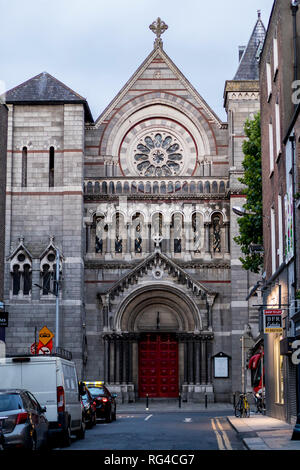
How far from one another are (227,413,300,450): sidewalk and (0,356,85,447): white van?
13.3ft

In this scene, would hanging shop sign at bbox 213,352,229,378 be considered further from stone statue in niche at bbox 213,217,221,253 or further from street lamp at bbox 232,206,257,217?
street lamp at bbox 232,206,257,217

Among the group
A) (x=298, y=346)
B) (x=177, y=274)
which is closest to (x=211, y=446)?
(x=298, y=346)

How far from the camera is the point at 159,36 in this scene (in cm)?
5228

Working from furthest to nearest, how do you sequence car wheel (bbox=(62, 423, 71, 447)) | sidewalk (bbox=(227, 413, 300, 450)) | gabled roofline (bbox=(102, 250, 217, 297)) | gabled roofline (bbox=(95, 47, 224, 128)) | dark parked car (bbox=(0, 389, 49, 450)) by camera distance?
gabled roofline (bbox=(95, 47, 224, 128))
gabled roofline (bbox=(102, 250, 217, 297))
car wheel (bbox=(62, 423, 71, 447))
sidewalk (bbox=(227, 413, 300, 450))
dark parked car (bbox=(0, 389, 49, 450))

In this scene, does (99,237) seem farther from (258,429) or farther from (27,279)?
(258,429)

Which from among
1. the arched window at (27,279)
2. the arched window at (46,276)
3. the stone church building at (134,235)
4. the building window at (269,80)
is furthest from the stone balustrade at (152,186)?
the building window at (269,80)

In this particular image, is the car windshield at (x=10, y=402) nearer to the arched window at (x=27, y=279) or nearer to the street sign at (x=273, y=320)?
the street sign at (x=273, y=320)

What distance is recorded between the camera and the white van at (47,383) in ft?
63.9

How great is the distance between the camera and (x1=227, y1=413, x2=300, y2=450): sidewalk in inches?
711

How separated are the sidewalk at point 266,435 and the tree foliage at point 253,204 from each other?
29.6 feet

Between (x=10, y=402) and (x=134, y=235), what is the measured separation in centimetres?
3286

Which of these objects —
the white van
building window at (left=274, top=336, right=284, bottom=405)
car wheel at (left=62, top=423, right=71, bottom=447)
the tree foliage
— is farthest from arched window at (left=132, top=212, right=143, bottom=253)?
car wheel at (left=62, top=423, right=71, bottom=447)

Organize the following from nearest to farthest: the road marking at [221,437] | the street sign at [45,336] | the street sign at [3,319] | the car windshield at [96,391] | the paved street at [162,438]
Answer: the paved street at [162,438] → the road marking at [221,437] → the car windshield at [96,391] → the street sign at [3,319] → the street sign at [45,336]

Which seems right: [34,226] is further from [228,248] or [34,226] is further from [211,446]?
[211,446]
